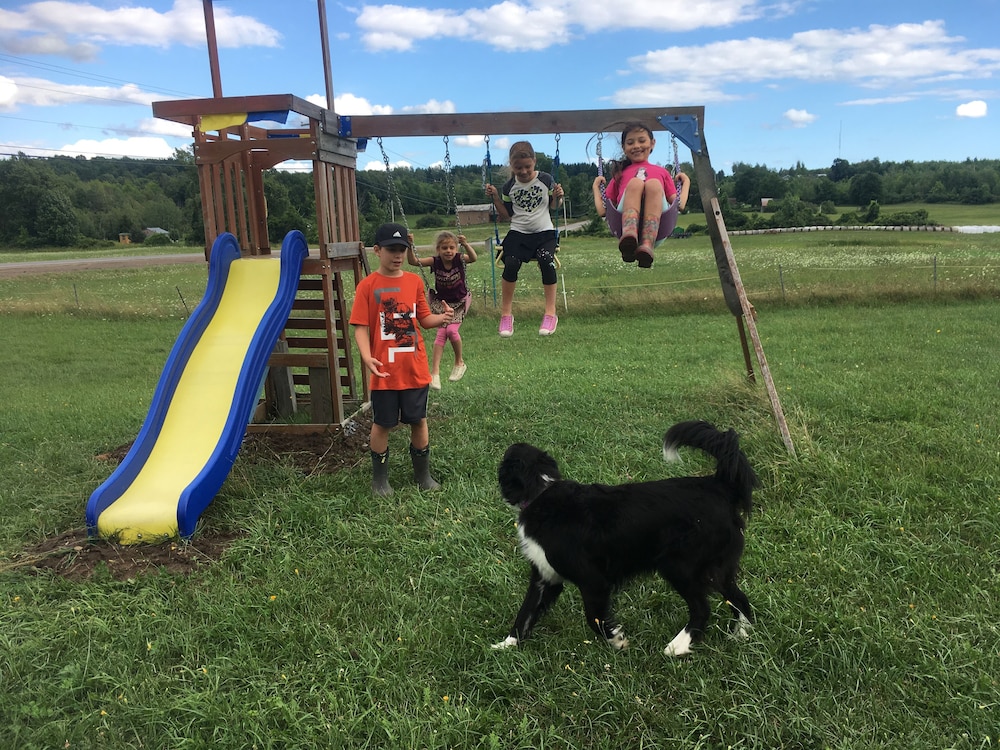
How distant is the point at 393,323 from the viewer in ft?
15.9

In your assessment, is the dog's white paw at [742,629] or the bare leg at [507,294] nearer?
the dog's white paw at [742,629]

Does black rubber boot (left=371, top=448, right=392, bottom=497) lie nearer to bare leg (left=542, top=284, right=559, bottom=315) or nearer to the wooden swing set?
the wooden swing set

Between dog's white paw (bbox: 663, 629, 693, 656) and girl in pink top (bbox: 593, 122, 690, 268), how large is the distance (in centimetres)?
287

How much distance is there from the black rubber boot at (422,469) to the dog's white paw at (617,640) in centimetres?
231

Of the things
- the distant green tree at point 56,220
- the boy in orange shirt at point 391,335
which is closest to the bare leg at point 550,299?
the boy in orange shirt at point 391,335

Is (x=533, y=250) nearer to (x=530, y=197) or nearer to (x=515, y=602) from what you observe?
(x=530, y=197)

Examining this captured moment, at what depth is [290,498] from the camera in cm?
495

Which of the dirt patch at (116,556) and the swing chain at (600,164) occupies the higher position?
the swing chain at (600,164)

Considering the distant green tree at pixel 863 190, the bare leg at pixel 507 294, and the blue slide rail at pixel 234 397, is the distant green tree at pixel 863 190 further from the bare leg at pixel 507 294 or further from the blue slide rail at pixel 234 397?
the blue slide rail at pixel 234 397

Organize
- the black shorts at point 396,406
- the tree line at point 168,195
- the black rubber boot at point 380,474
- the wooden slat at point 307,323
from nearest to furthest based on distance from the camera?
the black shorts at point 396,406 < the black rubber boot at point 380,474 < the wooden slat at point 307,323 < the tree line at point 168,195

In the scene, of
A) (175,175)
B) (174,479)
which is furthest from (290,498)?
(175,175)

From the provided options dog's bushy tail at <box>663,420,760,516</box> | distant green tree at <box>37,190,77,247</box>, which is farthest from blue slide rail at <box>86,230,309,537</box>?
distant green tree at <box>37,190,77,247</box>

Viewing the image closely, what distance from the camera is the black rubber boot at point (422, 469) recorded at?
16.8 ft

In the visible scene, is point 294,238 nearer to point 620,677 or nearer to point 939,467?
point 620,677
